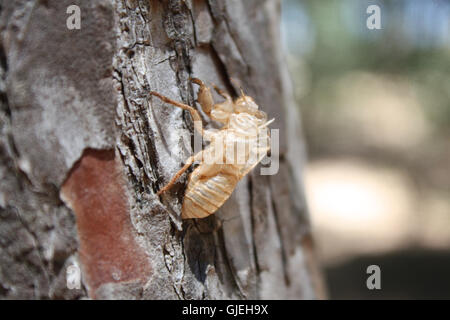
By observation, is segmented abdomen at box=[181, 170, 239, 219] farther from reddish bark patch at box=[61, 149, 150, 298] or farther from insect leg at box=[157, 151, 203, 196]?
reddish bark patch at box=[61, 149, 150, 298]

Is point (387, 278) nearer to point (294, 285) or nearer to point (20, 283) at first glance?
point (294, 285)

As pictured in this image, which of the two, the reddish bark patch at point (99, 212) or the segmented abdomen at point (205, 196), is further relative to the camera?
the segmented abdomen at point (205, 196)

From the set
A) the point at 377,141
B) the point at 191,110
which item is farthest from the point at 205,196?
the point at 377,141

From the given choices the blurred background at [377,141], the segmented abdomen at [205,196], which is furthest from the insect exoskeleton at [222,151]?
the blurred background at [377,141]

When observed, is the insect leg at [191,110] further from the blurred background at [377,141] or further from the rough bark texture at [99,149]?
the blurred background at [377,141]

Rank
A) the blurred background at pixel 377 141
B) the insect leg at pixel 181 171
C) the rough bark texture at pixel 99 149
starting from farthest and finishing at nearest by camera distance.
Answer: the blurred background at pixel 377 141, the insect leg at pixel 181 171, the rough bark texture at pixel 99 149

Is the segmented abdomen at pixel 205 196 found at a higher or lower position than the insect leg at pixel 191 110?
lower

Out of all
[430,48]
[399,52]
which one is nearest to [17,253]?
[430,48]
